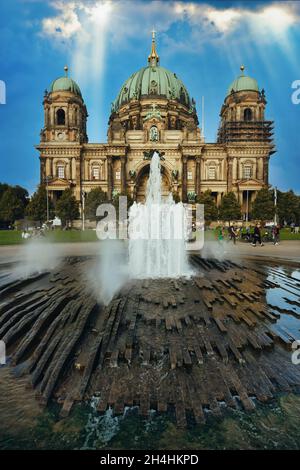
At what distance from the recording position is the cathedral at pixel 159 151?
65.4 m

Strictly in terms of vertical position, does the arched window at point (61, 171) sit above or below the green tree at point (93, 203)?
above

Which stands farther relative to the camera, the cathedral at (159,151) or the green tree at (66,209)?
the cathedral at (159,151)

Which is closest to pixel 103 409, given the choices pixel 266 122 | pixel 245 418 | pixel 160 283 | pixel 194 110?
pixel 245 418

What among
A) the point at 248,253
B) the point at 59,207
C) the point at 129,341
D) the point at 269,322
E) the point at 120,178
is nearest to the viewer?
the point at 129,341

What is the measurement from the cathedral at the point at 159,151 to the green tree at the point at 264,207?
10131 millimetres

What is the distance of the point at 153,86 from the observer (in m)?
73.8

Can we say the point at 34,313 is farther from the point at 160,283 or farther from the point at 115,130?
the point at 115,130

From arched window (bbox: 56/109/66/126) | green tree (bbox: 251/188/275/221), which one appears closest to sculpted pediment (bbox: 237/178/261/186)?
green tree (bbox: 251/188/275/221)

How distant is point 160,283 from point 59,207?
4714 centimetres

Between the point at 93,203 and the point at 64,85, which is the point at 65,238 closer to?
the point at 93,203

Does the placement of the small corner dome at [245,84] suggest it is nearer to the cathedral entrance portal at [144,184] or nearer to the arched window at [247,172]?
the arched window at [247,172]

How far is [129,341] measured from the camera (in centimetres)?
618

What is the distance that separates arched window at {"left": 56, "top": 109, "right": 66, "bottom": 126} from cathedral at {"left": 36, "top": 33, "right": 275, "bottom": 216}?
0.21 meters
